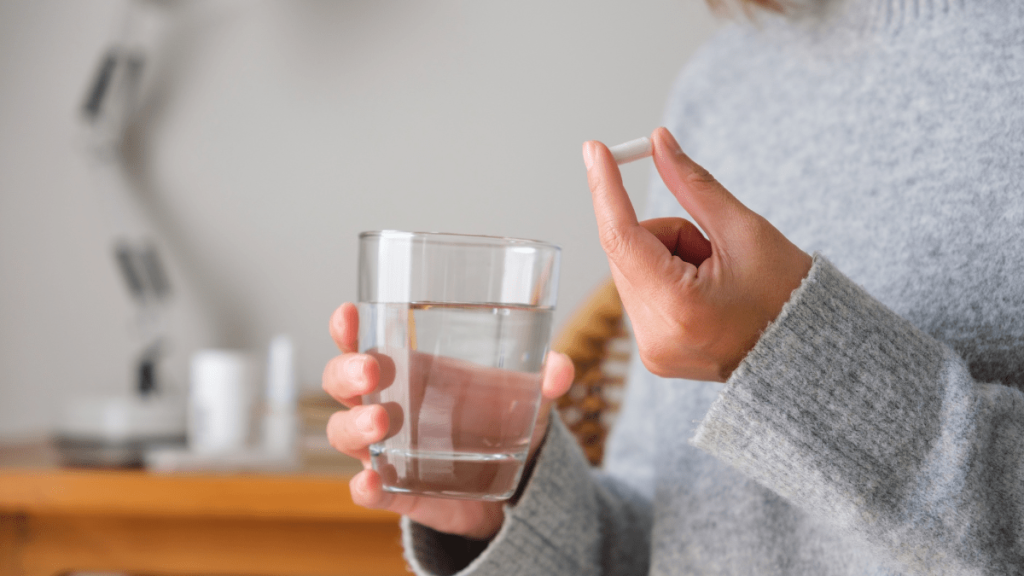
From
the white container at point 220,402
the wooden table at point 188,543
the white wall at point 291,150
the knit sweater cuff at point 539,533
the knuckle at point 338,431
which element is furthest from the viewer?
the white wall at point 291,150

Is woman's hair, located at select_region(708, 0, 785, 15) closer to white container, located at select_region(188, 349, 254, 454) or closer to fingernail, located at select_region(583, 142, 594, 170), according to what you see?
fingernail, located at select_region(583, 142, 594, 170)

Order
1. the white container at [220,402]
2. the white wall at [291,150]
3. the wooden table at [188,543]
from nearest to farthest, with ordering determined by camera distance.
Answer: the wooden table at [188,543]
the white container at [220,402]
the white wall at [291,150]

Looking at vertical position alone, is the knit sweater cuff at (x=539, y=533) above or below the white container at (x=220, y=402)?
above

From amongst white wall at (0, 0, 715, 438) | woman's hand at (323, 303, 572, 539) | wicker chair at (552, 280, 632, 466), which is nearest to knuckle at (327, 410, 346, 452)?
woman's hand at (323, 303, 572, 539)

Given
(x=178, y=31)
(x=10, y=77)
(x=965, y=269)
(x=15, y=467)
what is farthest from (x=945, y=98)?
(x=10, y=77)

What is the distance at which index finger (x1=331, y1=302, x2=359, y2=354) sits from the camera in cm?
45

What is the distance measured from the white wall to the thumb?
111cm

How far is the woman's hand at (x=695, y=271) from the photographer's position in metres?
0.34

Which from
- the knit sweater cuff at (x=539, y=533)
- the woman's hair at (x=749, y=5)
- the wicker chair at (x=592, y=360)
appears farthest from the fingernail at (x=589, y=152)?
the wicker chair at (x=592, y=360)

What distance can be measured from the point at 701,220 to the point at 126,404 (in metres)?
1.09

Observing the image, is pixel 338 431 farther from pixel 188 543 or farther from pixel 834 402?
pixel 188 543

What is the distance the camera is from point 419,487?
42 centimetres

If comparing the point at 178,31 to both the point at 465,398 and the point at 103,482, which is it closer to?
the point at 103,482

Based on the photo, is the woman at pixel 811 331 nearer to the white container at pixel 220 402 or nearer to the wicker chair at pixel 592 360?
the wicker chair at pixel 592 360
